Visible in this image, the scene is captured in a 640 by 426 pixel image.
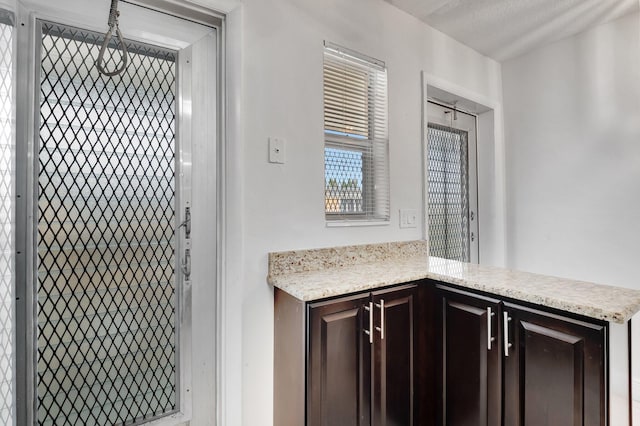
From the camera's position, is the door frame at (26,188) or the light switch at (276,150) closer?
the door frame at (26,188)

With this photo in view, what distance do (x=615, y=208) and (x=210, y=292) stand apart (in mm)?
2710

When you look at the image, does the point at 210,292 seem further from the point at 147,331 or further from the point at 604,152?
the point at 604,152

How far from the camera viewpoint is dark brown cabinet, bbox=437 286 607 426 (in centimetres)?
110

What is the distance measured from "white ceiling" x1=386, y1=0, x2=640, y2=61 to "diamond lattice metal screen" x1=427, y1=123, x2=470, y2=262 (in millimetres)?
714

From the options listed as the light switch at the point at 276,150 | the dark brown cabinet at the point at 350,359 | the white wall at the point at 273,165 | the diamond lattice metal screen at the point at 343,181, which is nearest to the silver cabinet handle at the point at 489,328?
the dark brown cabinet at the point at 350,359

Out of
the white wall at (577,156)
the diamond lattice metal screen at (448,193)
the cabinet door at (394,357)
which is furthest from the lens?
the diamond lattice metal screen at (448,193)

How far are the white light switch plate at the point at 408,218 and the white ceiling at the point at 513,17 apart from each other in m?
1.35

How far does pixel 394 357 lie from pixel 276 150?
3.73 feet

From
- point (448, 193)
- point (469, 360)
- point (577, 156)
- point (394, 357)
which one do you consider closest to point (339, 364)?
point (394, 357)

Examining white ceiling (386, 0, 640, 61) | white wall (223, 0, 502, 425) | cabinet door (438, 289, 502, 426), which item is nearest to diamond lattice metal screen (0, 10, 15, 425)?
white wall (223, 0, 502, 425)

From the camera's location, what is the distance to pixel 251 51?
4.98 ft

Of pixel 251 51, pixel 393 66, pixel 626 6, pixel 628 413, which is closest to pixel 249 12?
pixel 251 51

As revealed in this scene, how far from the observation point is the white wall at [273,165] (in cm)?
146

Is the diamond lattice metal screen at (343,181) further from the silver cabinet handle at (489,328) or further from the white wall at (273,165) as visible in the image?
the silver cabinet handle at (489,328)
